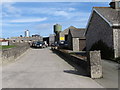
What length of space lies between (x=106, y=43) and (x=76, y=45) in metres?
16.9

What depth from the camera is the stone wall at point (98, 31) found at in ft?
56.1

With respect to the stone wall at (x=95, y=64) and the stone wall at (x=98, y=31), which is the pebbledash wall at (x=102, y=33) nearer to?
the stone wall at (x=98, y=31)

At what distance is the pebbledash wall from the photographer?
16312mm

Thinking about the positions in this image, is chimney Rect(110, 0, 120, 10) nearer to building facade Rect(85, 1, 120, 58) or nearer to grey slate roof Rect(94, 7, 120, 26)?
building facade Rect(85, 1, 120, 58)

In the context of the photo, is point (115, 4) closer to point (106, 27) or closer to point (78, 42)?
point (106, 27)

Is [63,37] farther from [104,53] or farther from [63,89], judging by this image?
[63,89]

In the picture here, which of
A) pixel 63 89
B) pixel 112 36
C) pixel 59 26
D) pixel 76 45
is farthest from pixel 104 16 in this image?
pixel 59 26

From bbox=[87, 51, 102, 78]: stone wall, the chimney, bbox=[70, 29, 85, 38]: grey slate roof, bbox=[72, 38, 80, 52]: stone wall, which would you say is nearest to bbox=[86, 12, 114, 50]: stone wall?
the chimney

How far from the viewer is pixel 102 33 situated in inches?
737

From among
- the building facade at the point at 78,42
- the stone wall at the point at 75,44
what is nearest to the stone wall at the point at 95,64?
the building facade at the point at 78,42

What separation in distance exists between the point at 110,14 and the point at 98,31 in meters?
2.22

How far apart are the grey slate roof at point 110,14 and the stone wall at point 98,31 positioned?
21.0 inches

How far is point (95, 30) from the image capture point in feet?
68.8

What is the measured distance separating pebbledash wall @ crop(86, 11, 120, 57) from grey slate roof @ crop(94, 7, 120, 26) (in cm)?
52
